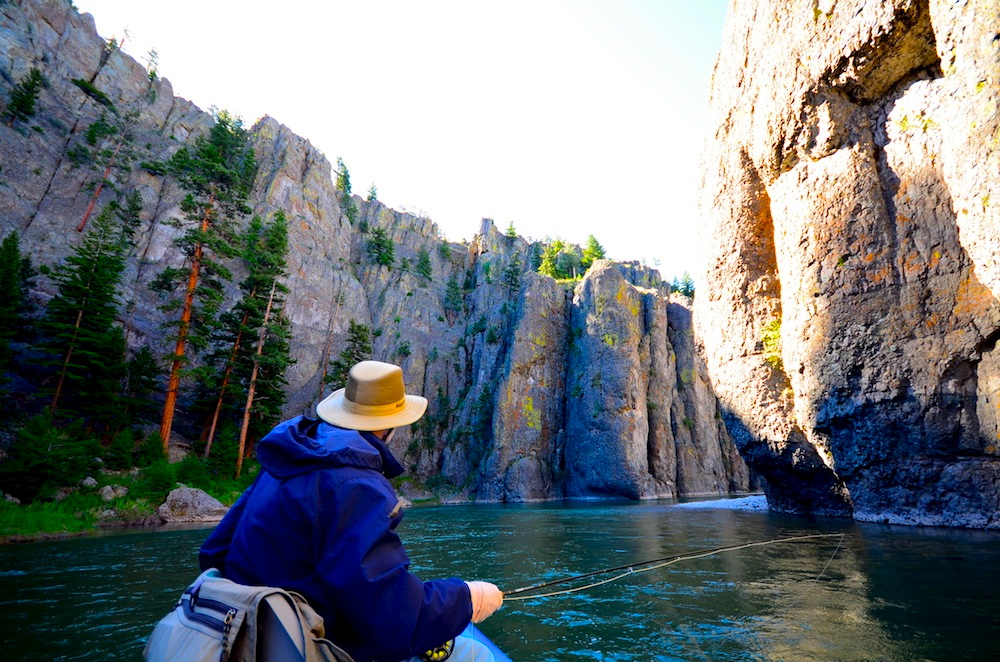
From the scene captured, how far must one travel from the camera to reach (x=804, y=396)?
1508cm

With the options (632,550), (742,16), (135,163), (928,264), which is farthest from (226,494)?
(135,163)

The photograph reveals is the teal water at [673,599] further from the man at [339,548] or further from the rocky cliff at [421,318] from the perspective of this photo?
the rocky cliff at [421,318]

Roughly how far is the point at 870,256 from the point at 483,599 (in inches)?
614

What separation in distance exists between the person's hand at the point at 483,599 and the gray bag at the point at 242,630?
92 centimetres

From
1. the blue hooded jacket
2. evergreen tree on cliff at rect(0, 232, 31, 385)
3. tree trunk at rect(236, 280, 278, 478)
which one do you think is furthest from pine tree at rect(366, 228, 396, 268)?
the blue hooded jacket

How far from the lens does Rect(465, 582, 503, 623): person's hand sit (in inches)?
95.7

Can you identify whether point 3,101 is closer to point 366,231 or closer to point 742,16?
point 366,231

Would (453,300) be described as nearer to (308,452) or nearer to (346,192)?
(346,192)

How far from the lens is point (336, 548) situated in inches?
69.3

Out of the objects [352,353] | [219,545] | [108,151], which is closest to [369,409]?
[219,545]

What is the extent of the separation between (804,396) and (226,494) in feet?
75.2

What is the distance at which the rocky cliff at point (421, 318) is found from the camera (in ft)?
122

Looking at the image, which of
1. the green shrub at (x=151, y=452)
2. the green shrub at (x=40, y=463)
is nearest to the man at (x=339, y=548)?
the green shrub at (x=40, y=463)

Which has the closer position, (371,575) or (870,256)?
(371,575)
